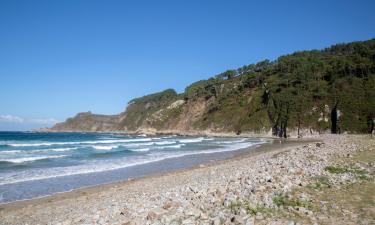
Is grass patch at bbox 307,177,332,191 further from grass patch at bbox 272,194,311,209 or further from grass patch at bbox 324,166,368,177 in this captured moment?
grass patch at bbox 324,166,368,177

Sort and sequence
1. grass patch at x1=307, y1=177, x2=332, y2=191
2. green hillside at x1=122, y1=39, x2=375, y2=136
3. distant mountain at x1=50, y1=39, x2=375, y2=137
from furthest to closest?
distant mountain at x1=50, y1=39, x2=375, y2=137 → green hillside at x1=122, y1=39, x2=375, y2=136 → grass patch at x1=307, y1=177, x2=332, y2=191

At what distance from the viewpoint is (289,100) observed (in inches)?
3430

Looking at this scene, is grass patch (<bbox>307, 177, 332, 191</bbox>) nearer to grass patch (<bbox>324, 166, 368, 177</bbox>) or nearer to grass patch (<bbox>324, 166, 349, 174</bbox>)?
grass patch (<bbox>324, 166, 368, 177</bbox>)

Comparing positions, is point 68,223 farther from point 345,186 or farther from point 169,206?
point 345,186

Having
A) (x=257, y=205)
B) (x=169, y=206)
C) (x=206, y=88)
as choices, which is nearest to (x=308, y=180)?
(x=257, y=205)

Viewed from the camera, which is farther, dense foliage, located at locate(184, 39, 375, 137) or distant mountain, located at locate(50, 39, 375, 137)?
distant mountain, located at locate(50, 39, 375, 137)

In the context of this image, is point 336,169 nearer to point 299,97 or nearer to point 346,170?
point 346,170

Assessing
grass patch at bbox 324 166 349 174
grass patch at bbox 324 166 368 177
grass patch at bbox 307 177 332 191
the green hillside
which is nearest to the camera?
grass patch at bbox 307 177 332 191

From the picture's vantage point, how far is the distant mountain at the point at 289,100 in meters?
73.3

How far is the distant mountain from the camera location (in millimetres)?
73312

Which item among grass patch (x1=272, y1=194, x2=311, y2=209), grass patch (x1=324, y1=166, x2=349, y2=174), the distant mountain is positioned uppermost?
the distant mountain

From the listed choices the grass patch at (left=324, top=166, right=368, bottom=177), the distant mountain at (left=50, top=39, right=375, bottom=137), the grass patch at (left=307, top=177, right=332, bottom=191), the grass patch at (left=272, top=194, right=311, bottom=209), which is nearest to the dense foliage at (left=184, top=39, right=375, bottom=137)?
the distant mountain at (left=50, top=39, right=375, bottom=137)

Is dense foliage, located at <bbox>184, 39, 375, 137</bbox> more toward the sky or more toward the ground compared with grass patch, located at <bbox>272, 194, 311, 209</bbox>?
more toward the sky

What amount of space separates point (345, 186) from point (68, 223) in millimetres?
7402
